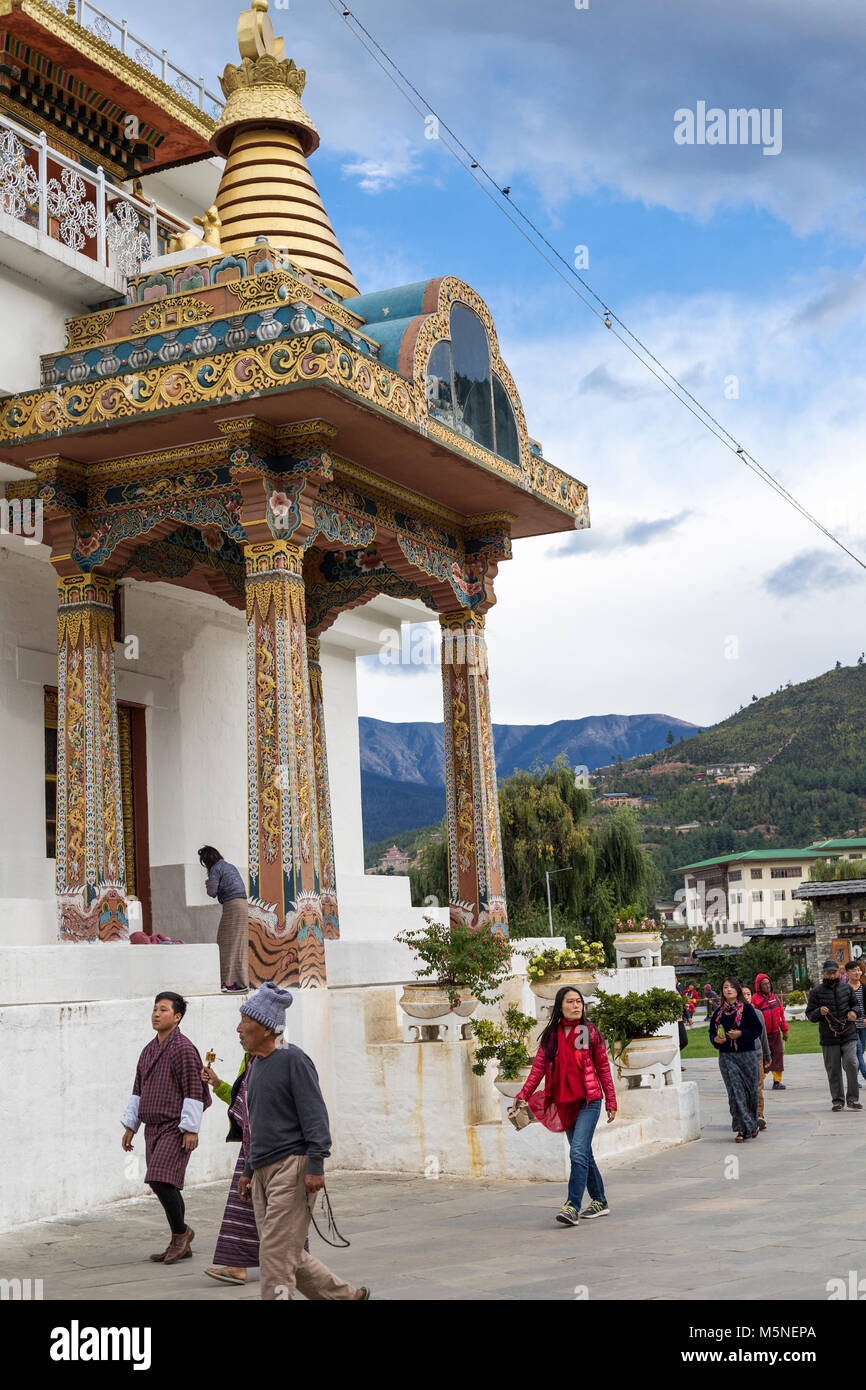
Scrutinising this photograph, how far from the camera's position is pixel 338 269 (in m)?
13.5

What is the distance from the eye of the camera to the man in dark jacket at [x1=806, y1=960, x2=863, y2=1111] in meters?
13.8

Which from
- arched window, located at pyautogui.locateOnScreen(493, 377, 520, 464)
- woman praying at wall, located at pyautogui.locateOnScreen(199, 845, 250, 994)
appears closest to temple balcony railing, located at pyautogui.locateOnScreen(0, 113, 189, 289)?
arched window, located at pyautogui.locateOnScreen(493, 377, 520, 464)

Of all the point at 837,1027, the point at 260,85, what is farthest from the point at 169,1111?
the point at 260,85

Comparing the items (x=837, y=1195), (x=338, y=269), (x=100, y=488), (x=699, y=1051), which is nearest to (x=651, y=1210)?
(x=837, y=1195)

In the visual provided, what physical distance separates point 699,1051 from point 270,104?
18271 millimetres

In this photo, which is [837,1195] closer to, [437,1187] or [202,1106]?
[437,1187]

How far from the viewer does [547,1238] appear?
767 cm

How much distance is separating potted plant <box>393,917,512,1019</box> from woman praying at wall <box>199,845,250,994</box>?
5.43ft

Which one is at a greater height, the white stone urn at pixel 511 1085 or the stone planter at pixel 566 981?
the stone planter at pixel 566 981

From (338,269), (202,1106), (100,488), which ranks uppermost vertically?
(338,269)

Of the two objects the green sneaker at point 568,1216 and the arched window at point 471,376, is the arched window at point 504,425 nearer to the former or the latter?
the arched window at point 471,376

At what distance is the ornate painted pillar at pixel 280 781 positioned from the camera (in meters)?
10.6

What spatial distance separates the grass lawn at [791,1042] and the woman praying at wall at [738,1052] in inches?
408

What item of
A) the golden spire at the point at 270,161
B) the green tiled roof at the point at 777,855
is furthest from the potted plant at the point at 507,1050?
the green tiled roof at the point at 777,855
